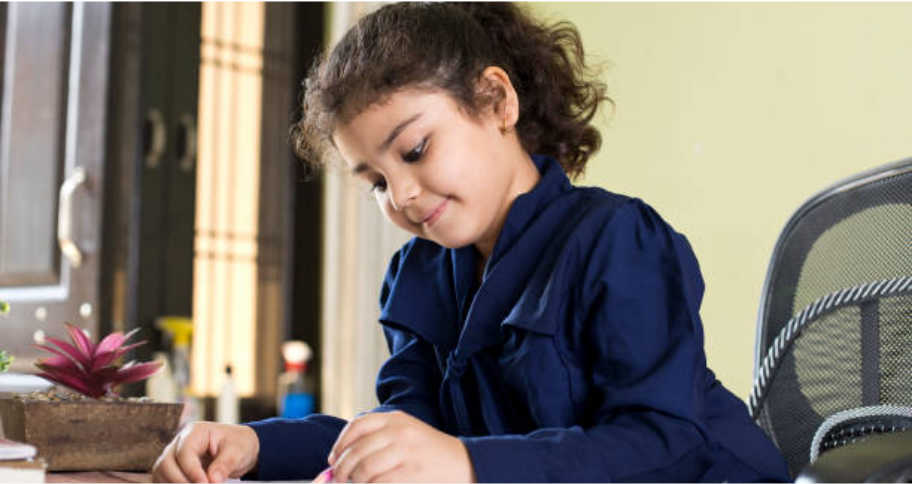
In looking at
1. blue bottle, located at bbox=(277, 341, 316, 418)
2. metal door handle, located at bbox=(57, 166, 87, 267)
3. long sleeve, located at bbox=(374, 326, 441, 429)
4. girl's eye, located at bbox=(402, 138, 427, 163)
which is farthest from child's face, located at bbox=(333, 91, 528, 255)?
blue bottle, located at bbox=(277, 341, 316, 418)

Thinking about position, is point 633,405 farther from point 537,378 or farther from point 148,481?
point 148,481

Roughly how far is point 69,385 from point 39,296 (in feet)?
6.78

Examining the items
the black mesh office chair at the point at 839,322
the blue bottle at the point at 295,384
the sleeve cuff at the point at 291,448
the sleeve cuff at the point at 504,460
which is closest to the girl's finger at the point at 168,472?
the sleeve cuff at the point at 291,448

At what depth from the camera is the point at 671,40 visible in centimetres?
231

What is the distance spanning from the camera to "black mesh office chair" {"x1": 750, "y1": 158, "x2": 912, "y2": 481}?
3.32 ft

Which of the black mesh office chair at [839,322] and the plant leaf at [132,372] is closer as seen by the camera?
the plant leaf at [132,372]

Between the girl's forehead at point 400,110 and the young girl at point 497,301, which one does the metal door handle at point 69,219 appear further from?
the girl's forehead at point 400,110

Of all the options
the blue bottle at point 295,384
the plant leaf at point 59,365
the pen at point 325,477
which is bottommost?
the blue bottle at point 295,384

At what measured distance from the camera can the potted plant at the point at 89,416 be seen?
33.3 inches

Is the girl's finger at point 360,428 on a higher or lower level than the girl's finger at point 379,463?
higher

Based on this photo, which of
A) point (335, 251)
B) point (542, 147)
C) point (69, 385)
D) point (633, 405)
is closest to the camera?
point (633, 405)

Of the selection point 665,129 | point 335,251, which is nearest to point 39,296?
point 335,251

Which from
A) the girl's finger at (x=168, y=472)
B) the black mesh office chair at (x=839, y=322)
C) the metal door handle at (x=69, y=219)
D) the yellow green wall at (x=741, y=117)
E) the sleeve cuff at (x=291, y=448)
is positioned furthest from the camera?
the metal door handle at (x=69, y=219)

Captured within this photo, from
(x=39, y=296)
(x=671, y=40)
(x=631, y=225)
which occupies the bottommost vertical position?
(x=39, y=296)
